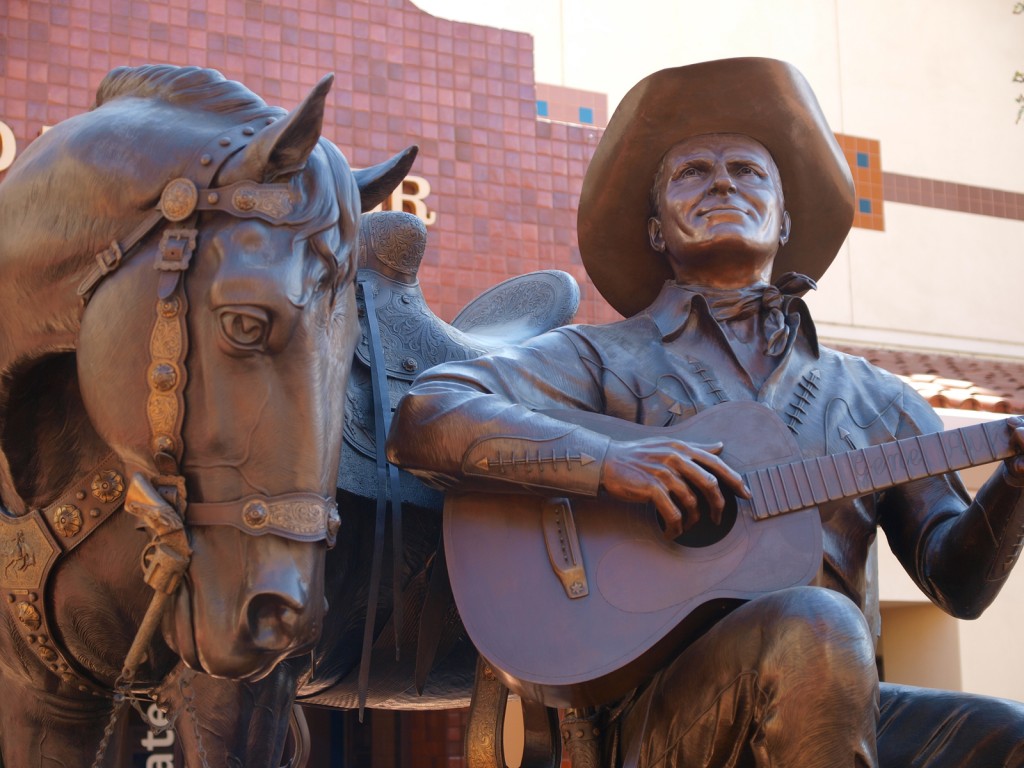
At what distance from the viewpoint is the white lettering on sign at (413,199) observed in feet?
24.8

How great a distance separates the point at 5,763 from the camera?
2945 mm

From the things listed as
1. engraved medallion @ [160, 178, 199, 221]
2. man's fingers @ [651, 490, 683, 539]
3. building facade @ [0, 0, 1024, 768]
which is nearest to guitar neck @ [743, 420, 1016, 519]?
man's fingers @ [651, 490, 683, 539]

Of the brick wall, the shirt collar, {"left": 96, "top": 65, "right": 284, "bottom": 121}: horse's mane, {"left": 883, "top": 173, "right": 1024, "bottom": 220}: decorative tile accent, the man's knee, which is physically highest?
{"left": 883, "top": 173, "right": 1024, "bottom": 220}: decorative tile accent

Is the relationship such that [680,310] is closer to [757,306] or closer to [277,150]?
[757,306]

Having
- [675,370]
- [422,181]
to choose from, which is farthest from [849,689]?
[422,181]

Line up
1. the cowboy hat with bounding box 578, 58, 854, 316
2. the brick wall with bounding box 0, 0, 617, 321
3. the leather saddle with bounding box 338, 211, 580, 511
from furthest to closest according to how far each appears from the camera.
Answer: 1. the brick wall with bounding box 0, 0, 617, 321
2. the cowboy hat with bounding box 578, 58, 854, 316
3. the leather saddle with bounding box 338, 211, 580, 511

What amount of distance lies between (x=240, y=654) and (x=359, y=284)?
1.17 metres

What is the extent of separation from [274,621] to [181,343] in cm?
46

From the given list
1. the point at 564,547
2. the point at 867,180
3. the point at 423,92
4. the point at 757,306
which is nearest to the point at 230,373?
the point at 564,547

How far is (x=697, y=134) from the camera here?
10.8ft

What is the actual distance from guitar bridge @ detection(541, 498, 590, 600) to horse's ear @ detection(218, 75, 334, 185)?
776 mm

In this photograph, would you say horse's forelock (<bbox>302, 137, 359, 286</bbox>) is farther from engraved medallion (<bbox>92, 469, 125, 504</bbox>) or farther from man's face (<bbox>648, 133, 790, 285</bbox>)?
man's face (<bbox>648, 133, 790, 285</bbox>)

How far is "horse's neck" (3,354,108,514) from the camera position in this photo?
275 cm

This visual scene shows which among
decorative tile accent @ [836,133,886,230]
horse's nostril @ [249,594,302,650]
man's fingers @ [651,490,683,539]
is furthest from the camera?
decorative tile accent @ [836,133,886,230]
